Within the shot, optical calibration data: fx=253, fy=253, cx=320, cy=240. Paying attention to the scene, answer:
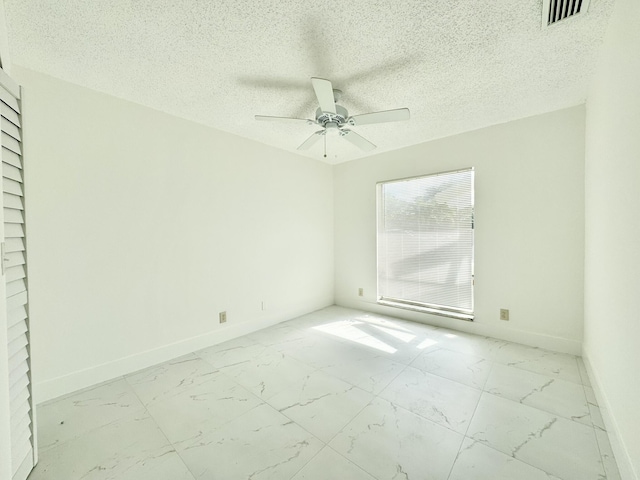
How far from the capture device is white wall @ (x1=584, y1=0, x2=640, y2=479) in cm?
113

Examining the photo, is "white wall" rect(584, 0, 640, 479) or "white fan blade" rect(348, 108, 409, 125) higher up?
"white fan blade" rect(348, 108, 409, 125)

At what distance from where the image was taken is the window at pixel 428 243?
3055mm

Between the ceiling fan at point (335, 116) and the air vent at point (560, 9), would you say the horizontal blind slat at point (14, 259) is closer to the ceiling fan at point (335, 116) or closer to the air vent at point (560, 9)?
the ceiling fan at point (335, 116)

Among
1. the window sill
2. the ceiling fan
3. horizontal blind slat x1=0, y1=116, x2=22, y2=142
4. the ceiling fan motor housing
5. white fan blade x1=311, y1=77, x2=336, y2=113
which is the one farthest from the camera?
the window sill

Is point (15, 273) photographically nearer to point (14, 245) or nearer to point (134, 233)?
point (14, 245)

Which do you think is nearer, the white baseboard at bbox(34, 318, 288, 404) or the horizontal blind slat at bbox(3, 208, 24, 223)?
the horizontal blind slat at bbox(3, 208, 24, 223)

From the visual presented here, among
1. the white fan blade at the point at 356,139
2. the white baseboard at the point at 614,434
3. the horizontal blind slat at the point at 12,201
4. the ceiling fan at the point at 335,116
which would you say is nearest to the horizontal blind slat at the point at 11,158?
the horizontal blind slat at the point at 12,201

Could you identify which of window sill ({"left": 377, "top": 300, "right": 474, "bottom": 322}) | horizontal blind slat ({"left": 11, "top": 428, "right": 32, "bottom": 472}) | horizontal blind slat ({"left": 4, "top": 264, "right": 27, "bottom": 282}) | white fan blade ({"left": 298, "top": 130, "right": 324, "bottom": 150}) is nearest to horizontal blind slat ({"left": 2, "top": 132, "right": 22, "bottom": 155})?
horizontal blind slat ({"left": 4, "top": 264, "right": 27, "bottom": 282})

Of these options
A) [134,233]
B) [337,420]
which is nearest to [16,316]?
[134,233]

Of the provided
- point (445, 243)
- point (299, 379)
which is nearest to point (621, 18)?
point (445, 243)

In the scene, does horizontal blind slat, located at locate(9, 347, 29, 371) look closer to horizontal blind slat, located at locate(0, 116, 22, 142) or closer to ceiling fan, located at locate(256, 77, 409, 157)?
horizontal blind slat, located at locate(0, 116, 22, 142)

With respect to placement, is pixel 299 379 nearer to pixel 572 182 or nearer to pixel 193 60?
pixel 193 60

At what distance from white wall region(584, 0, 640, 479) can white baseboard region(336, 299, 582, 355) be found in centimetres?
53

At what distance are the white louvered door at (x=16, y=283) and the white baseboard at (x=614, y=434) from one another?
2741mm
